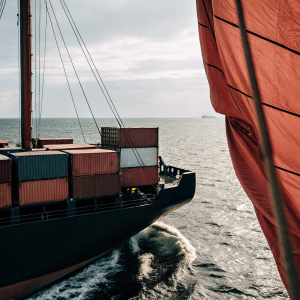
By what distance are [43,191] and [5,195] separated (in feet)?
6.00

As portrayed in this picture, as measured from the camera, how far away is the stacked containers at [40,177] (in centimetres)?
1620

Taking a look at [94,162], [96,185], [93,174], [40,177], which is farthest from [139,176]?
[40,177]

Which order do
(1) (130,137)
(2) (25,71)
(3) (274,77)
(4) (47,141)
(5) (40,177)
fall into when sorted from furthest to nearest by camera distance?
1. (4) (47,141)
2. (1) (130,137)
3. (2) (25,71)
4. (5) (40,177)
5. (3) (274,77)

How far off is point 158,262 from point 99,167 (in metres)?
7.22

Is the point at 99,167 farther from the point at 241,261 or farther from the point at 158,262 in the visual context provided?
the point at 241,261

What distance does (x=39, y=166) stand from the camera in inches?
658

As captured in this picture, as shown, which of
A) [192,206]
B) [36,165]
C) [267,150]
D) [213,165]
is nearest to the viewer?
[267,150]

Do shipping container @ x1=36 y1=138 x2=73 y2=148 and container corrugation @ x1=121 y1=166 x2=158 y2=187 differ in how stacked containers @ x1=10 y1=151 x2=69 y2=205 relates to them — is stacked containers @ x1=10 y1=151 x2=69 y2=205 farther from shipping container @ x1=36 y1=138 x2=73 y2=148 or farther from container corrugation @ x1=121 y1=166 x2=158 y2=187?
shipping container @ x1=36 y1=138 x2=73 y2=148

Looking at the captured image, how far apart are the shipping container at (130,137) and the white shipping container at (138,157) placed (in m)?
0.35

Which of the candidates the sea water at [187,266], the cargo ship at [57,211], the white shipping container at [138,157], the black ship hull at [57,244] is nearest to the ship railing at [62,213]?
the cargo ship at [57,211]

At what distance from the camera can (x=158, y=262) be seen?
20016 mm

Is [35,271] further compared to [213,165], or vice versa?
[213,165]

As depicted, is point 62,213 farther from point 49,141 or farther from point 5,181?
point 49,141

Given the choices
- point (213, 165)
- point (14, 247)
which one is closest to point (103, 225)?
point (14, 247)
